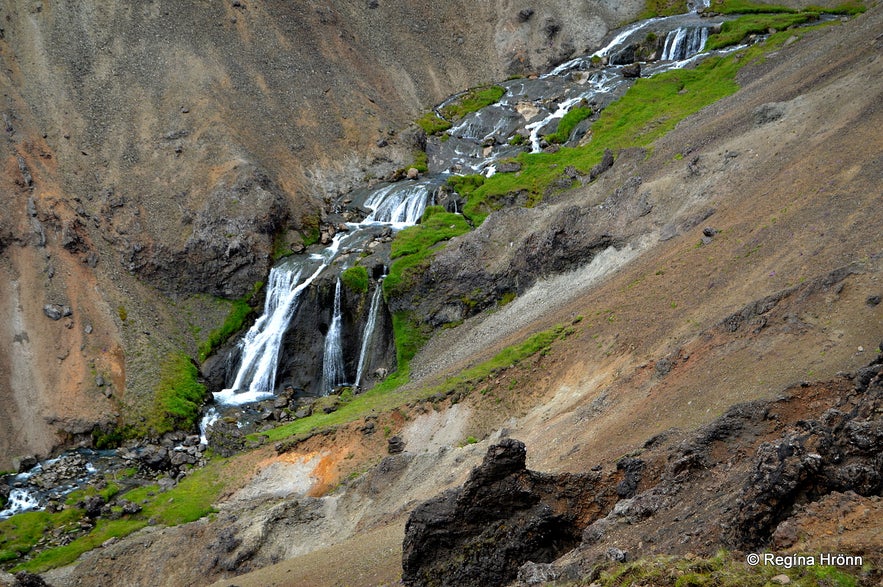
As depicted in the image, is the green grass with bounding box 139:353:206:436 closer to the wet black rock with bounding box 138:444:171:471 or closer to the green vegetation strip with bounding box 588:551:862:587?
the wet black rock with bounding box 138:444:171:471

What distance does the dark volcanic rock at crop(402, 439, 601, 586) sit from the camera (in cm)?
1600

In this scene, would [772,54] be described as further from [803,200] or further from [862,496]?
[862,496]

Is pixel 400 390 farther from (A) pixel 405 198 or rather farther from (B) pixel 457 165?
(B) pixel 457 165

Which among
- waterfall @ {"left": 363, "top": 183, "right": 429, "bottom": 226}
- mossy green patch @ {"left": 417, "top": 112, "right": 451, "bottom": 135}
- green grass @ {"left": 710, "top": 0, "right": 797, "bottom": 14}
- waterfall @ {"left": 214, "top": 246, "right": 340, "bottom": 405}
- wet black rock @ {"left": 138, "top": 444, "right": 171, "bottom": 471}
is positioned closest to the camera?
wet black rock @ {"left": 138, "top": 444, "right": 171, "bottom": 471}

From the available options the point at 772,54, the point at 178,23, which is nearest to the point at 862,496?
the point at 772,54

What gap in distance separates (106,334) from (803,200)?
137 feet

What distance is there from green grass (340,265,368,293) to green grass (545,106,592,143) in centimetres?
2504

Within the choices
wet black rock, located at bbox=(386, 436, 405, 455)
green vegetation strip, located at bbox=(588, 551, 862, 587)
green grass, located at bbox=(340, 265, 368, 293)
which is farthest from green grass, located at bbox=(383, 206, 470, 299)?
green vegetation strip, located at bbox=(588, 551, 862, 587)

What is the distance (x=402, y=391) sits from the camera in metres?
38.8

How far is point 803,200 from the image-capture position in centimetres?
2980

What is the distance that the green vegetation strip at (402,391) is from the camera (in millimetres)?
33094

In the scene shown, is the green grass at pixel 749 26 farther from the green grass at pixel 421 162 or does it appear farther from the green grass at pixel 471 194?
the green grass at pixel 421 162

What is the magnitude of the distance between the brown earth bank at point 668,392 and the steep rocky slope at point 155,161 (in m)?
2.49

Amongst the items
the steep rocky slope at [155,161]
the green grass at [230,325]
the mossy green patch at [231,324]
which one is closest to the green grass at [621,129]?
the steep rocky slope at [155,161]
